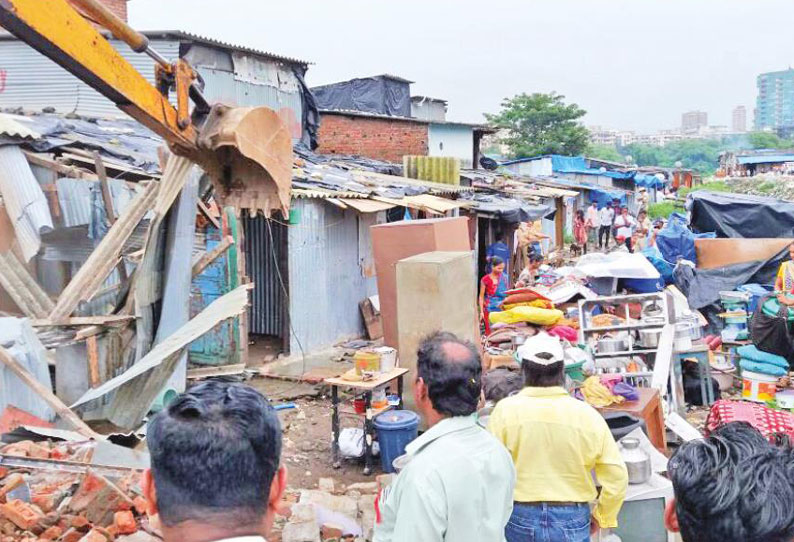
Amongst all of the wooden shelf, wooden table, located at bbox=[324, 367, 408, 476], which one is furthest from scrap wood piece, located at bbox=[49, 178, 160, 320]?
the wooden shelf

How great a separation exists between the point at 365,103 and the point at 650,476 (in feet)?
70.3

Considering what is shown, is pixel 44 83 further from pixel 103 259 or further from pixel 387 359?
pixel 387 359

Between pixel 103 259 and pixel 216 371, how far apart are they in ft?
8.08

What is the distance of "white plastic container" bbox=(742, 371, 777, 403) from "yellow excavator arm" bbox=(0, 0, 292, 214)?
19.8 feet

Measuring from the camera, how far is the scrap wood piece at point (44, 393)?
6.23 meters

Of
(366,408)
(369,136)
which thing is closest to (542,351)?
(366,408)

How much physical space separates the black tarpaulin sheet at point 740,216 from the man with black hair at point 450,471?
16377 mm

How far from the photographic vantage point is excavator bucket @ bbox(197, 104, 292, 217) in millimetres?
5305

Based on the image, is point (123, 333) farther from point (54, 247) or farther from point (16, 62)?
point (16, 62)

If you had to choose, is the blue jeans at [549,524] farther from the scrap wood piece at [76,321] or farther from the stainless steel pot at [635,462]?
the scrap wood piece at [76,321]

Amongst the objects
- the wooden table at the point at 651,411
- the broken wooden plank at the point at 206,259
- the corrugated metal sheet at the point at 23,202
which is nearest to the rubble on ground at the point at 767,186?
the wooden table at the point at 651,411

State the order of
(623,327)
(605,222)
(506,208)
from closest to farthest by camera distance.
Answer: (623,327), (506,208), (605,222)

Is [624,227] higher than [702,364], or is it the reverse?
[624,227]

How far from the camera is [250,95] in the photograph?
16250 millimetres
